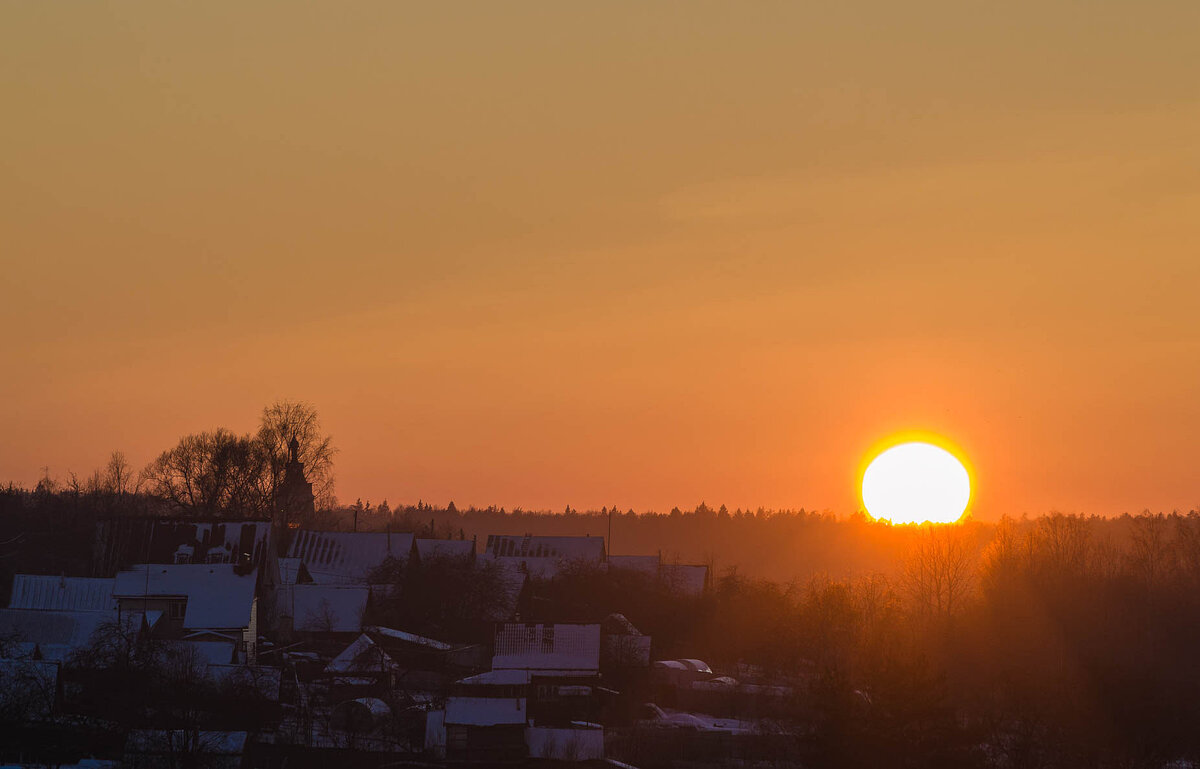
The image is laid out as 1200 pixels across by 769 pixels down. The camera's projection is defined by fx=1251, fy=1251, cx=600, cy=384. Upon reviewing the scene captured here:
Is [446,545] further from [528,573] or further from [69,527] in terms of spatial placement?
[69,527]

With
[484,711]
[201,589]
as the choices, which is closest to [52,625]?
[201,589]

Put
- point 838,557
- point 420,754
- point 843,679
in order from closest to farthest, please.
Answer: point 843,679 < point 420,754 < point 838,557

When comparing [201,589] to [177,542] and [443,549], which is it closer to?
[177,542]

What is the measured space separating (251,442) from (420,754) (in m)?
56.1

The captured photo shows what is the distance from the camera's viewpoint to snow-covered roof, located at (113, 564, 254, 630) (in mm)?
52281

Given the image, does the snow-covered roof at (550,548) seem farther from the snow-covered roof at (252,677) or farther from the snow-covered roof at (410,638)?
the snow-covered roof at (252,677)

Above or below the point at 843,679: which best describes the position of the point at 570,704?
below

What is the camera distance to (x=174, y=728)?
3653cm

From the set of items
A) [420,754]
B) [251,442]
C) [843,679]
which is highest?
[251,442]

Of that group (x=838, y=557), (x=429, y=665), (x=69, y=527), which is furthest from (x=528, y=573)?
(x=838, y=557)

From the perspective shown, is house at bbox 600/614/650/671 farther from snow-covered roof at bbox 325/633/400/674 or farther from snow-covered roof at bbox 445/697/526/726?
snow-covered roof at bbox 445/697/526/726

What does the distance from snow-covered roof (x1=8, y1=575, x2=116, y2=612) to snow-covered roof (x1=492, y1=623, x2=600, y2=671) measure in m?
17.9

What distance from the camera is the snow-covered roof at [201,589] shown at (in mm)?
52281

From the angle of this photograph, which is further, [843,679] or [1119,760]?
[1119,760]
